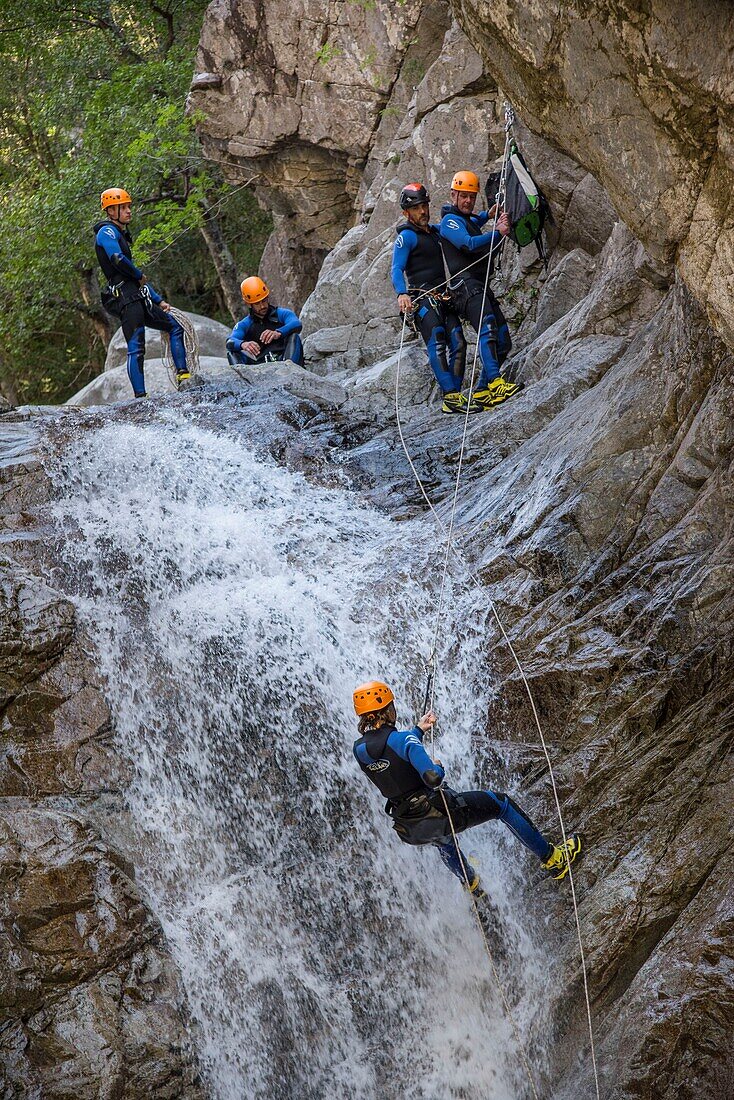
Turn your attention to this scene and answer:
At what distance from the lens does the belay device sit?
11.3m

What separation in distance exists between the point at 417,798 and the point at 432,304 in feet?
21.0

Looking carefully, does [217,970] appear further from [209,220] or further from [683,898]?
[209,220]

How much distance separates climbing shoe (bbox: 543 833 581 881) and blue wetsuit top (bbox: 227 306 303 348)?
864 centimetres

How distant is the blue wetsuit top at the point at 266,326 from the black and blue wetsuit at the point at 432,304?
2501 mm

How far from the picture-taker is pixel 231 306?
21109 millimetres

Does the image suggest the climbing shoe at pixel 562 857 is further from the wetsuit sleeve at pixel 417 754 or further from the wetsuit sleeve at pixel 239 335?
the wetsuit sleeve at pixel 239 335

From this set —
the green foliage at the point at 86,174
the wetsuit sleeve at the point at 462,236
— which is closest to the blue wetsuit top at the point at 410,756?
the wetsuit sleeve at the point at 462,236

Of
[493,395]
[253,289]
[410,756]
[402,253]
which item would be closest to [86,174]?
[253,289]

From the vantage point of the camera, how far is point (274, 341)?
44.2 feet

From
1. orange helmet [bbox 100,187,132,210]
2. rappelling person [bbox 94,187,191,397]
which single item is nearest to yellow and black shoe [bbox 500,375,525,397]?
rappelling person [bbox 94,187,191,397]

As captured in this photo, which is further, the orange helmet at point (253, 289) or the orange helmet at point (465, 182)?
the orange helmet at point (253, 289)

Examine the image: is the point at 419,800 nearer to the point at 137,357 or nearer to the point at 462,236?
the point at 462,236

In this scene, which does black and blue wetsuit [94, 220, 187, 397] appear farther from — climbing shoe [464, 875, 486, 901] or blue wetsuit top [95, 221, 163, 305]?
climbing shoe [464, 875, 486, 901]

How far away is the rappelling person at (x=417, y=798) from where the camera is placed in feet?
21.8
